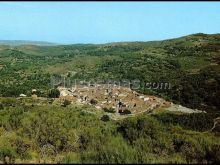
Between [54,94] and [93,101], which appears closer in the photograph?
[93,101]

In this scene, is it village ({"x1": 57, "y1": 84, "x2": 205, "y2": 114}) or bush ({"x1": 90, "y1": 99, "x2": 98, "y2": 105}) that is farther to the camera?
bush ({"x1": 90, "y1": 99, "x2": 98, "y2": 105})

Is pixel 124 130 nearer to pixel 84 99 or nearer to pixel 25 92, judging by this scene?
pixel 84 99

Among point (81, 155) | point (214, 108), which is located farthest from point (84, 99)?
point (81, 155)

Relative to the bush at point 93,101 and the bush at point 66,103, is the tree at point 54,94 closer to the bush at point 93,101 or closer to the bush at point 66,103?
the bush at point 93,101

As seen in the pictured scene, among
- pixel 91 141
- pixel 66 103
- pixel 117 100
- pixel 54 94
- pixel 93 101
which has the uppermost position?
pixel 91 141

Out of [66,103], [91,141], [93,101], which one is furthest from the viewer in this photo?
[93,101]

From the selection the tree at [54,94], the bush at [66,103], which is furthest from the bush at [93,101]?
the tree at [54,94]

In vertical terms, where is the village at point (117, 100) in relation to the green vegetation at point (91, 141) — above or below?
below

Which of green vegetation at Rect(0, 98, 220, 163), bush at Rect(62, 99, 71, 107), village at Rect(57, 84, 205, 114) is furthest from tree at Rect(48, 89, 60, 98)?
green vegetation at Rect(0, 98, 220, 163)

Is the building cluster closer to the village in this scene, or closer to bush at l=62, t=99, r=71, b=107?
the village

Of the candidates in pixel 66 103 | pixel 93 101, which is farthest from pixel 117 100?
pixel 66 103

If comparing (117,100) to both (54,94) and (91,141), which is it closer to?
(54,94)
